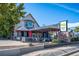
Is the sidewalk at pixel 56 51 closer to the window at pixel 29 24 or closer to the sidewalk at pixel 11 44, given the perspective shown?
the sidewalk at pixel 11 44

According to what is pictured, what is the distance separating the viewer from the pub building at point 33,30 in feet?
21.0

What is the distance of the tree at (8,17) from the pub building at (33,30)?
8.1 inches

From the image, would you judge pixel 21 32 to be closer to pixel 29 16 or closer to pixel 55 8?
pixel 29 16

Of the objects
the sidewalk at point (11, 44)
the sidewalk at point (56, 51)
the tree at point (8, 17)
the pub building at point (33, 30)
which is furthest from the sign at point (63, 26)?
the tree at point (8, 17)

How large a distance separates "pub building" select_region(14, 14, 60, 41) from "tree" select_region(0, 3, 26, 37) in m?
0.21

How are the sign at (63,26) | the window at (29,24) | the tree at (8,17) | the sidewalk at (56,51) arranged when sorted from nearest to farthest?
the sidewalk at (56,51) → the sign at (63,26) → the window at (29,24) → the tree at (8,17)

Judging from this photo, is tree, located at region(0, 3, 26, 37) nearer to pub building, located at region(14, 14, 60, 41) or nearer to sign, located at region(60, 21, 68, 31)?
pub building, located at region(14, 14, 60, 41)

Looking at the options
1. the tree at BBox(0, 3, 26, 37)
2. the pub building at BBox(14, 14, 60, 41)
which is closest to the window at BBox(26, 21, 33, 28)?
the pub building at BBox(14, 14, 60, 41)

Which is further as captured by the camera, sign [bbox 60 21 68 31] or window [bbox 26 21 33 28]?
window [bbox 26 21 33 28]

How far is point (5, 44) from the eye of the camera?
21.0 ft

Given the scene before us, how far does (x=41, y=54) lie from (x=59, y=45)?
0.51 metres

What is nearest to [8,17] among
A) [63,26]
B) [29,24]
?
[29,24]

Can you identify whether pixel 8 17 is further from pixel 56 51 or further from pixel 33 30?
pixel 56 51

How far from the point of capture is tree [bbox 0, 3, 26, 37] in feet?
21.6
